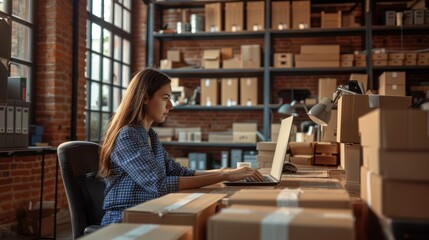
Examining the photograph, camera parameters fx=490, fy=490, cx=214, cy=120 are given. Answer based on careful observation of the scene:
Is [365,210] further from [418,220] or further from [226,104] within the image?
[226,104]

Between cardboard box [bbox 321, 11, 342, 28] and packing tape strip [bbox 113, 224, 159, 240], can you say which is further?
cardboard box [bbox 321, 11, 342, 28]

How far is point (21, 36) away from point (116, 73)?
1.70 metres

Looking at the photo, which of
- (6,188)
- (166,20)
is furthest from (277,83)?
(6,188)

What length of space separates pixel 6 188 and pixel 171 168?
2198mm

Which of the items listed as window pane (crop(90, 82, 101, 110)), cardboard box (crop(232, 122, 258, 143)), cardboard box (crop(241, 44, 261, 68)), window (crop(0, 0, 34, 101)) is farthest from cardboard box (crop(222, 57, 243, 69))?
window (crop(0, 0, 34, 101))

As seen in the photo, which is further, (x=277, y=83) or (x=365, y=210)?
(x=277, y=83)

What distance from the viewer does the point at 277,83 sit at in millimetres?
6414

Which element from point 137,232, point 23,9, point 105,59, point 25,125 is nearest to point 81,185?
point 137,232

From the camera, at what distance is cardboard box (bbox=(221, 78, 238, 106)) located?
606 centimetres

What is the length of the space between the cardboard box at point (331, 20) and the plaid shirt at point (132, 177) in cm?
457

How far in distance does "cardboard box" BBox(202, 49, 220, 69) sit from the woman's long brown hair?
4093mm

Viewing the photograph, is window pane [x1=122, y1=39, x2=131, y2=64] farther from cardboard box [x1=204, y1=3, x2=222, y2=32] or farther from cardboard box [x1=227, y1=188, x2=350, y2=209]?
cardboard box [x1=227, y1=188, x2=350, y2=209]

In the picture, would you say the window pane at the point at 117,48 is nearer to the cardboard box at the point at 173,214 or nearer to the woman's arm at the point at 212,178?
the woman's arm at the point at 212,178

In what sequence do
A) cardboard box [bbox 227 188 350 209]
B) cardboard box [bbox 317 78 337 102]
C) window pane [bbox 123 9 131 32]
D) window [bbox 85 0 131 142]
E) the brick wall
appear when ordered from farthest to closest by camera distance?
window pane [bbox 123 9 131 32]
cardboard box [bbox 317 78 337 102]
window [bbox 85 0 131 142]
the brick wall
cardboard box [bbox 227 188 350 209]
